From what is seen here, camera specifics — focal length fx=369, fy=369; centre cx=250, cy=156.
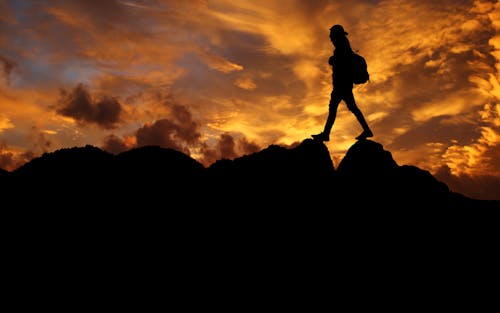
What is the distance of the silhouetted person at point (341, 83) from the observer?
1245 cm

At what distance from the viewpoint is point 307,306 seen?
10109 mm

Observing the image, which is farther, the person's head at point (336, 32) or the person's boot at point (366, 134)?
the person's boot at point (366, 134)

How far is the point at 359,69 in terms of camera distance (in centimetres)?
1254

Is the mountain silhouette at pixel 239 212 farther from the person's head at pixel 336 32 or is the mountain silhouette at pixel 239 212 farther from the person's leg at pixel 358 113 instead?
the person's head at pixel 336 32

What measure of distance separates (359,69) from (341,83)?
29.4 inches

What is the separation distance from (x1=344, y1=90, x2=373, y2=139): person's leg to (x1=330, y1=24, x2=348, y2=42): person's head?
1.92m

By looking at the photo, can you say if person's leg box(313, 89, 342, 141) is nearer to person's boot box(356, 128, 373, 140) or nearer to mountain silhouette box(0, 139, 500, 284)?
mountain silhouette box(0, 139, 500, 284)

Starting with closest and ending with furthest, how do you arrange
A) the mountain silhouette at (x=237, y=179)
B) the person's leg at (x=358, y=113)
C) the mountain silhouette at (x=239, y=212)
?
the mountain silhouette at (x=239, y=212) → the mountain silhouette at (x=237, y=179) → the person's leg at (x=358, y=113)

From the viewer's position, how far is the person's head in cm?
1233

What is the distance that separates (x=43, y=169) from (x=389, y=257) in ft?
36.5

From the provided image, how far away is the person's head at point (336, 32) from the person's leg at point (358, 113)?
1.92 m

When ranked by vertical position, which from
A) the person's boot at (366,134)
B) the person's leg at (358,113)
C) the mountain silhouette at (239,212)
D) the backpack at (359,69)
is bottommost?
the mountain silhouette at (239,212)

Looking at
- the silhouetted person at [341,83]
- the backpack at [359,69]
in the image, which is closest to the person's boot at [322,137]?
the silhouetted person at [341,83]

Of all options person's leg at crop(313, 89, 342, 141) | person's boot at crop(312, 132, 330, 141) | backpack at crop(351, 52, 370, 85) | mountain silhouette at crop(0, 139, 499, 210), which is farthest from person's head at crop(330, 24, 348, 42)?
mountain silhouette at crop(0, 139, 499, 210)
